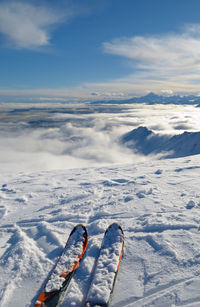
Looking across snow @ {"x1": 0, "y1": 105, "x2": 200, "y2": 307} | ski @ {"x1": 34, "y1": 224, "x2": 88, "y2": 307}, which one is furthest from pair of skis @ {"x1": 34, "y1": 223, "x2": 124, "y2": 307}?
snow @ {"x1": 0, "y1": 105, "x2": 200, "y2": 307}

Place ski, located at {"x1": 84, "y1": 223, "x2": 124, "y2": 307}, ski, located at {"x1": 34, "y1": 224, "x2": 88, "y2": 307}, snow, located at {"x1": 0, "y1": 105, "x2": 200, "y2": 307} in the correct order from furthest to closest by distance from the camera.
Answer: snow, located at {"x1": 0, "y1": 105, "x2": 200, "y2": 307} < ski, located at {"x1": 34, "y1": 224, "x2": 88, "y2": 307} < ski, located at {"x1": 84, "y1": 223, "x2": 124, "y2": 307}

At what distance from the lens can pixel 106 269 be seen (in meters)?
7.14

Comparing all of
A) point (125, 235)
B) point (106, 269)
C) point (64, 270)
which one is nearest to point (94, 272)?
point (106, 269)

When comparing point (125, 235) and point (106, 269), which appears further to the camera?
point (125, 235)

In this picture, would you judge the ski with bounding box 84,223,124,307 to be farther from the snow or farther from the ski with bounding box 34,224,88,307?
the ski with bounding box 34,224,88,307

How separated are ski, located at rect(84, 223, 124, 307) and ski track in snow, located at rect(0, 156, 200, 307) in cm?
38

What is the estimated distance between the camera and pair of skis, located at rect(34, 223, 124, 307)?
601 cm

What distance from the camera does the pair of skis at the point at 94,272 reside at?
6.01m

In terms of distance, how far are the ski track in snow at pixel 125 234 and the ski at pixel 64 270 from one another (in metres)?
0.33

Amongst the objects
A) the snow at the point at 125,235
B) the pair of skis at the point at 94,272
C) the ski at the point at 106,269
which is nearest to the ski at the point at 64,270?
the pair of skis at the point at 94,272

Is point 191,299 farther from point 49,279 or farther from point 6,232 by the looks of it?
point 6,232

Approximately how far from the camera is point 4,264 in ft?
26.3

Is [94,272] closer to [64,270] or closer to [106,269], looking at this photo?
[106,269]

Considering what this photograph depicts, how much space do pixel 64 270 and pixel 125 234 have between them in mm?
3620
